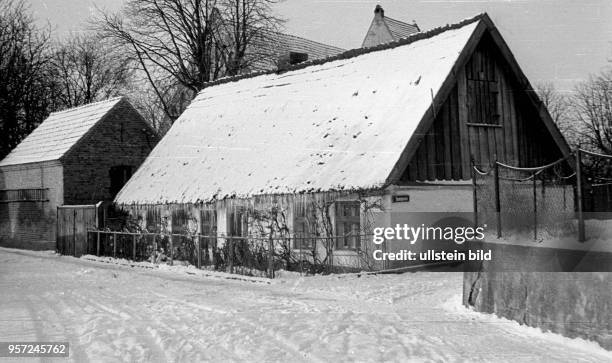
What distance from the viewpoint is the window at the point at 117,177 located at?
89.2 feet

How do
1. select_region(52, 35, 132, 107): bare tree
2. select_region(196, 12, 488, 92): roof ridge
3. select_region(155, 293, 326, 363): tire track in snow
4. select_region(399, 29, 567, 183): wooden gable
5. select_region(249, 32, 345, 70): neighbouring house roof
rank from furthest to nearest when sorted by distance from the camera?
select_region(52, 35, 132, 107): bare tree
select_region(249, 32, 345, 70): neighbouring house roof
select_region(196, 12, 488, 92): roof ridge
select_region(399, 29, 567, 183): wooden gable
select_region(155, 293, 326, 363): tire track in snow

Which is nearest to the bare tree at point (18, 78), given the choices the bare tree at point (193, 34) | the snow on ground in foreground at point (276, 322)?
the bare tree at point (193, 34)

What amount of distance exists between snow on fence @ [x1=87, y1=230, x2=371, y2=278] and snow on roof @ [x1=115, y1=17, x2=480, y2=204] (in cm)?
136

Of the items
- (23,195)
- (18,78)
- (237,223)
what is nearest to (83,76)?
(18,78)

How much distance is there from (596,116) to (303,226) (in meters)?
10.0

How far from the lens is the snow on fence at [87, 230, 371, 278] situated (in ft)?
52.9

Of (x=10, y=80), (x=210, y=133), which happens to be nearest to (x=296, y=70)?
(x=210, y=133)

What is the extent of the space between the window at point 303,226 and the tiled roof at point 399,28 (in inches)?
843

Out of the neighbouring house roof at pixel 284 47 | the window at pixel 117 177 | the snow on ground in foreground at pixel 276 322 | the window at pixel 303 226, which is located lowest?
the snow on ground in foreground at pixel 276 322

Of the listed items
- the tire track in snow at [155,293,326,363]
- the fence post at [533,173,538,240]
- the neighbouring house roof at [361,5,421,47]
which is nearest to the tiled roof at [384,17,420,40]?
the neighbouring house roof at [361,5,421,47]

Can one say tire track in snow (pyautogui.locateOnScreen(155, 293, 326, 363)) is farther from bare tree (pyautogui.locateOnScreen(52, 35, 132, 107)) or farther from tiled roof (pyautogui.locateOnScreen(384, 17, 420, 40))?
bare tree (pyautogui.locateOnScreen(52, 35, 132, 107))

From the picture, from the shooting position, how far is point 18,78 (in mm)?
38406

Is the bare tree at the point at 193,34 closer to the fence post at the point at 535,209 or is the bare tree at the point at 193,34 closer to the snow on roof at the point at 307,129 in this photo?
the snow on roof at the point at 307,129

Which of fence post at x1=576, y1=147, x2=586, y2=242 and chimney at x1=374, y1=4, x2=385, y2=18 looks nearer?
fence post at x1=576, y1=147, x2=586, y2=242
